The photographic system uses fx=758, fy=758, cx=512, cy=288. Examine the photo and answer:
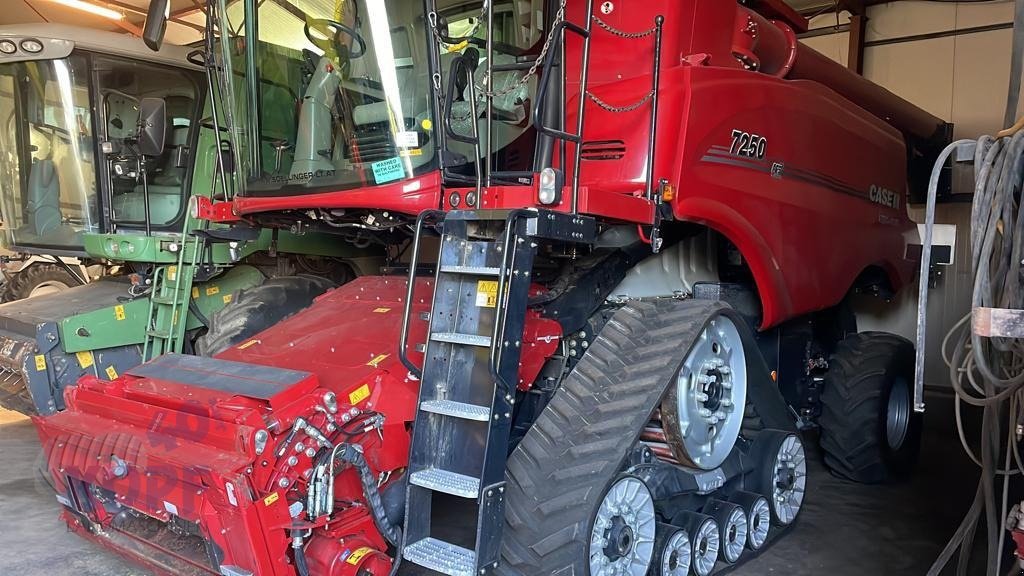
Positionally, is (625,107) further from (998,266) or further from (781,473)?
(781,473)

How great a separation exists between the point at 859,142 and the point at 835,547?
2.41 m

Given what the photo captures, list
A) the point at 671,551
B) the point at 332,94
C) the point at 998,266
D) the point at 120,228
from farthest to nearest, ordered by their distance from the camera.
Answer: the point at 120,228 → the point at 332,94 → the point at 671,551 → the point at 998,266

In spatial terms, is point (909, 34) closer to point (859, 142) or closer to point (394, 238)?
point (859, 142)

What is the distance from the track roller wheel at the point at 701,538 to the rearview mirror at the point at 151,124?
12.1ft

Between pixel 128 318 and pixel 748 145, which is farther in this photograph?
pixel 128 318

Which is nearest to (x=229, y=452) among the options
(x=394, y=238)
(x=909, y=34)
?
(x=394, y=238)

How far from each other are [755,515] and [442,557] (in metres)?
1.73

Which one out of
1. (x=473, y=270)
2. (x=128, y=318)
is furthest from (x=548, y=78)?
(x=128, y=318)

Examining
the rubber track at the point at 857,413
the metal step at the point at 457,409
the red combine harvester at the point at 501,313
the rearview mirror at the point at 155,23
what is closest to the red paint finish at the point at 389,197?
the red combine harvester at the point at 501,313

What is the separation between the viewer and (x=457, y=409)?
262 cm

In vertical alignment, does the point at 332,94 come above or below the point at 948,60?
below

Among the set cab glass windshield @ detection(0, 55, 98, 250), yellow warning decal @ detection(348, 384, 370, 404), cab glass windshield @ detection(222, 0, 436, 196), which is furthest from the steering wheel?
cab glass windshield @ detection(0, 55, 98, 250)

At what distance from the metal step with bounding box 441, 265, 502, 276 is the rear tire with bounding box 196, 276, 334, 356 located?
1982mm

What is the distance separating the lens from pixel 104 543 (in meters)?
2.99
